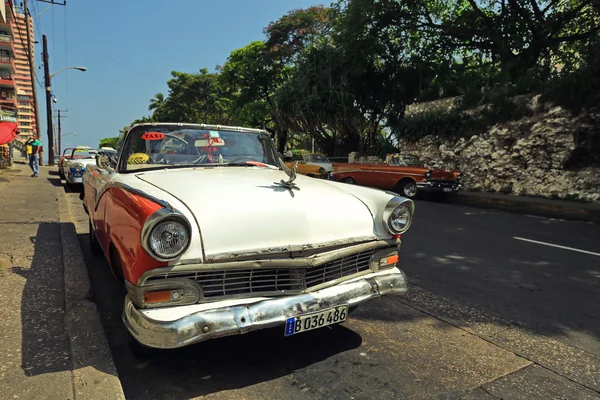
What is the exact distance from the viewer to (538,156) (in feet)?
47.2

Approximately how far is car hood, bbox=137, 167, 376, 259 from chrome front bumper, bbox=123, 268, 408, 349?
30 centimetres

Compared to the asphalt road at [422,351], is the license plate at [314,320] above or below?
above

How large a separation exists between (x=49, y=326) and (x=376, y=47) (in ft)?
72.4

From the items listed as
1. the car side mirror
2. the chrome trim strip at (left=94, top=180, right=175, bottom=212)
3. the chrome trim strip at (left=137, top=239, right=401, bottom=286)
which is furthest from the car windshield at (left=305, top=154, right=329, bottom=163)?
the chrome trim strip at (left=137, top=239, right=401, bottom=286)

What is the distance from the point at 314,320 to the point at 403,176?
41.5 ft

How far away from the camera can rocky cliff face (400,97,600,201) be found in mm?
13352

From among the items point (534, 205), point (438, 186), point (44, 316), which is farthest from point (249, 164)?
point (534, 205)

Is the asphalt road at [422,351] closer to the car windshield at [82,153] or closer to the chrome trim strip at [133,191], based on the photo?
the chrome trim strip at [133,191]

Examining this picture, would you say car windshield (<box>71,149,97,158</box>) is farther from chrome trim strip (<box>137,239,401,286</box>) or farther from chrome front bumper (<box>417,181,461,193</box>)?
chrome trim strip (<box>137,239,401,286</box>)

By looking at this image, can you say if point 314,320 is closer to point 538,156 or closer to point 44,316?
point 44,316

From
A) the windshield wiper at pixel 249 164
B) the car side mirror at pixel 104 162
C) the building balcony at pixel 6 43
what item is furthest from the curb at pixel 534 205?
the building balcony at pixel 6 43

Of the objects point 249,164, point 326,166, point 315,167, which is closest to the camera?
point 249,164

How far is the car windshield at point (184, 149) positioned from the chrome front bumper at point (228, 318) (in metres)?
1.60

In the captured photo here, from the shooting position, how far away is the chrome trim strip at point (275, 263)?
238 cm
